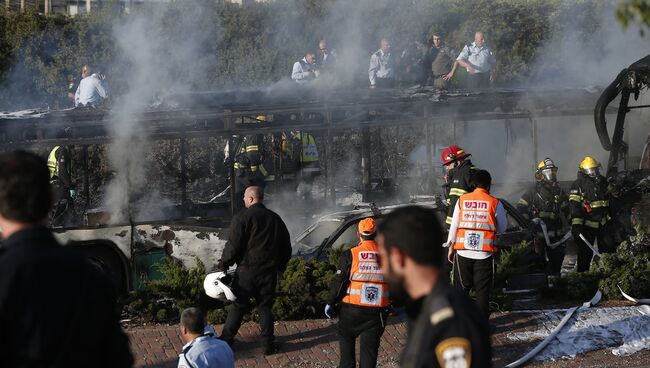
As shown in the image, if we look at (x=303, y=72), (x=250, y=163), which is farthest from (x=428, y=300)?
(x=303, y=72)

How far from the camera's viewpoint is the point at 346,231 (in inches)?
416

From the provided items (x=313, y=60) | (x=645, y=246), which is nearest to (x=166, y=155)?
(x=313, y=60)

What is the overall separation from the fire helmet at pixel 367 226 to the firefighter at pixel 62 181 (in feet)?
20.8

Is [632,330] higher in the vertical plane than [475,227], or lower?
lower

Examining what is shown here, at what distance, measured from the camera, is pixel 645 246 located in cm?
1085

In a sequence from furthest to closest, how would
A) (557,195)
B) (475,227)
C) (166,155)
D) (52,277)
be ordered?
(166,155) < (557,195) < (475,227) < (52,277)

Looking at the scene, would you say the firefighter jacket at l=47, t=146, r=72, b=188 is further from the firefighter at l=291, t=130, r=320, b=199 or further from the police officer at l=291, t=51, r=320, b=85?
the police officer at l=291, t=51, r=320, b=85

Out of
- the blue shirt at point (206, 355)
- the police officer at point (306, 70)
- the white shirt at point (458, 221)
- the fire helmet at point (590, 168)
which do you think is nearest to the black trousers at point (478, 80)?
the police officer at point (306, 70)

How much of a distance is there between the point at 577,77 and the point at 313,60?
4.66 m

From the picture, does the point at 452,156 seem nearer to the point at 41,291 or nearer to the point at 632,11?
the point at 632,11

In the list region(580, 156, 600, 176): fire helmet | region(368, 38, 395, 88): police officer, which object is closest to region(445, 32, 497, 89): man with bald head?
region(368, 38, 395, 88): police officer

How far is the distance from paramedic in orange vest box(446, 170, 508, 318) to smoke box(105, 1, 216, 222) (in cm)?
529

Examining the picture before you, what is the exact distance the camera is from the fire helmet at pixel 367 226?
7.01 meters

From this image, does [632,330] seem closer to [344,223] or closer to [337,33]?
[344,223]
